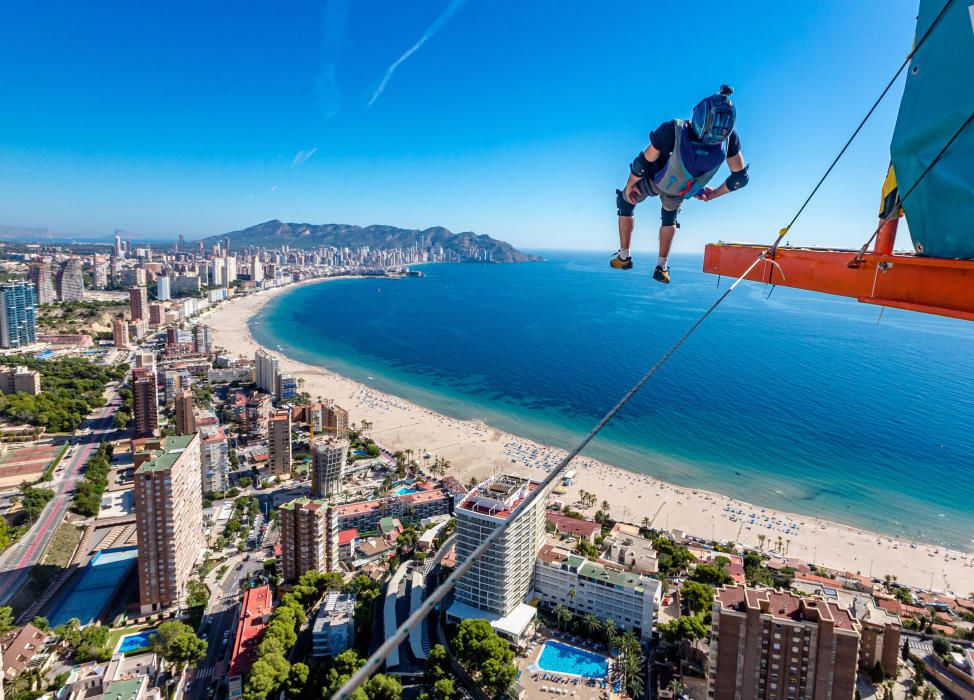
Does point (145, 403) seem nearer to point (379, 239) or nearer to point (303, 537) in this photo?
point (303, 537)

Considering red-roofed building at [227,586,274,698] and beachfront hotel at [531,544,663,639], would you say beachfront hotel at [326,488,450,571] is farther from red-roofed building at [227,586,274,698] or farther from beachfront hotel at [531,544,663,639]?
beachfront hotel at [531,544,663,639]

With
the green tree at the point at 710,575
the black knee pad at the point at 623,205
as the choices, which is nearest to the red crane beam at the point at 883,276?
the black knee pad at the point at 623,205

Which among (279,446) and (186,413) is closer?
(279,446)

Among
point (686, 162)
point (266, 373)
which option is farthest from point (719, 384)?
point (686, 162)

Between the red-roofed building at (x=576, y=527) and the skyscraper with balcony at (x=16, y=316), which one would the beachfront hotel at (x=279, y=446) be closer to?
the red-roofed building at (x=576, y=527)

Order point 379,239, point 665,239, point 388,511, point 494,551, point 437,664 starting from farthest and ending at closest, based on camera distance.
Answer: point 379,239, point 388,511, point 494,551, point 437,664, point 665,239

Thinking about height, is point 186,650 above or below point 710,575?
below

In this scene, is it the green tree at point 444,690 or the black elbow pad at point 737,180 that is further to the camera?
the green tree at point 444,690

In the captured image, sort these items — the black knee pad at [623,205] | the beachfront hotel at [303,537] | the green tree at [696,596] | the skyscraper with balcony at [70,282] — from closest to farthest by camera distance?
the black knee pad at [623,205]
the green tree at [696,596]
the beachfront hotel at [303,537]
the skyscraper with balcony at [70,282]
